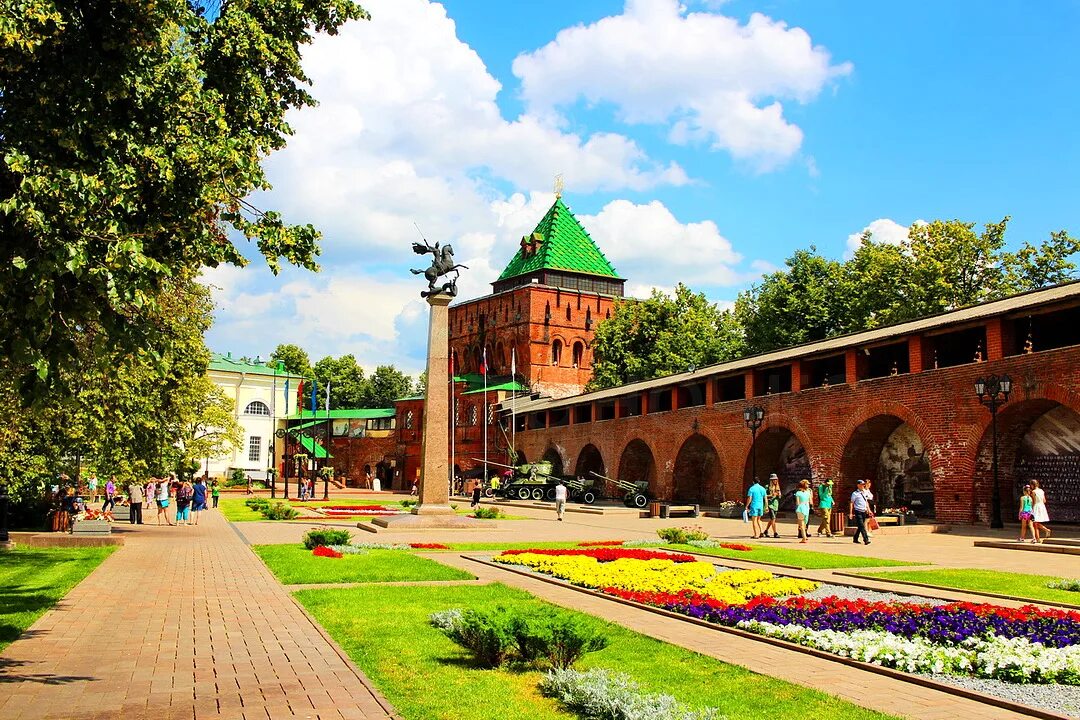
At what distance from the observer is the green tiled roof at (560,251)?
76000 mm

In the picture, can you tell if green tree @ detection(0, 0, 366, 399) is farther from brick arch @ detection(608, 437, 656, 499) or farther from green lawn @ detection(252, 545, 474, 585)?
brick arch @ detection(608, 437, 656, 499)

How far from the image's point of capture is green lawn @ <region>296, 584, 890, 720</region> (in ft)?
20.1

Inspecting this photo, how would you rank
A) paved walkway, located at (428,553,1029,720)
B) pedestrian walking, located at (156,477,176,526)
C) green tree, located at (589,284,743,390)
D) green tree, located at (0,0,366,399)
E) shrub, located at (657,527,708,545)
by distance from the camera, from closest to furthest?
green tree, located at (0,0,366,399), paved walkway, located at (428,553,1029,720), shrub, located at (657,527,708,545), pedestrian walking, located at (156,477,176,526), green tree, located at (589,284,743,390)

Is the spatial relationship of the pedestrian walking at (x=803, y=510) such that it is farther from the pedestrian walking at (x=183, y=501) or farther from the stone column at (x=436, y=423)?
the pedestrian walking at (x=183, y=501)

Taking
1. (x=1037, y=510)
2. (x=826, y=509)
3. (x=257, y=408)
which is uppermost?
(x=257, y=408)

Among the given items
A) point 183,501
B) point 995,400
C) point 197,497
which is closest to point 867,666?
point 995,400

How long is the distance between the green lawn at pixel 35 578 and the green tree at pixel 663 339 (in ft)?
155

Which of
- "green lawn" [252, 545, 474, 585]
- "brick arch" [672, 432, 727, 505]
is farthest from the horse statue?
"brick arch" [672, 432, 727, 505]

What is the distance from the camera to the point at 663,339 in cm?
6303

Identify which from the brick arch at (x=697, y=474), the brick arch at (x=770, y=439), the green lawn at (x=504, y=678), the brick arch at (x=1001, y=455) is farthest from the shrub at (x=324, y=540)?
the brick arch at (x=697, y=474)

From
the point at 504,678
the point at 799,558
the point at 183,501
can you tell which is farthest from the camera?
the point at 183,501

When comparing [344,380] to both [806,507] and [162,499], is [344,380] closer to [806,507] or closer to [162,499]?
[162,499]

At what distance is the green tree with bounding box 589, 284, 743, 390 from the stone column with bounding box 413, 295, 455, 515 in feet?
126

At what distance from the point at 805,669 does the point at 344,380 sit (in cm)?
10632
